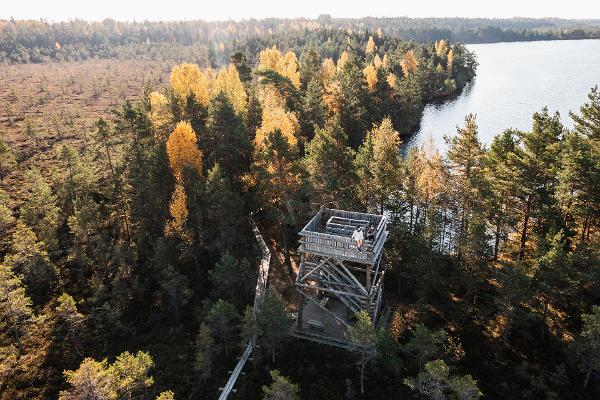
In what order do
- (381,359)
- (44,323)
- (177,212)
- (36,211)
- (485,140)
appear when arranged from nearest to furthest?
(381,359) < (44,323) < (177,212) < (36,211) < (485,140)

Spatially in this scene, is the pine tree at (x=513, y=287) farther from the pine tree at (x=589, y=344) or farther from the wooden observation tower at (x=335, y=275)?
the wooden observation tower at (x=335, y=275)

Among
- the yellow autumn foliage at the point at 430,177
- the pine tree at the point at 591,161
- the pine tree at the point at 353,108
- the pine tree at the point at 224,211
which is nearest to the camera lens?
the pine tree at the point at 591,161

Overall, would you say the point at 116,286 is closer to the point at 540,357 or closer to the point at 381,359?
the point at 381,359

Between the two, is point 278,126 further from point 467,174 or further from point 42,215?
point 42,215

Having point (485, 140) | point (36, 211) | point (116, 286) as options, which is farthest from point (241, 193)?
point (485, 140)

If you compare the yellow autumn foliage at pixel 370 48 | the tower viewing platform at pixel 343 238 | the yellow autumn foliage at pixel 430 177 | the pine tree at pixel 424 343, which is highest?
the yellow autumn foliage at pixel 370 48

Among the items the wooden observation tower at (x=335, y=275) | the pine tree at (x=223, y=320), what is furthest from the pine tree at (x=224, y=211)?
the pine tree at (x=223, y=320)
